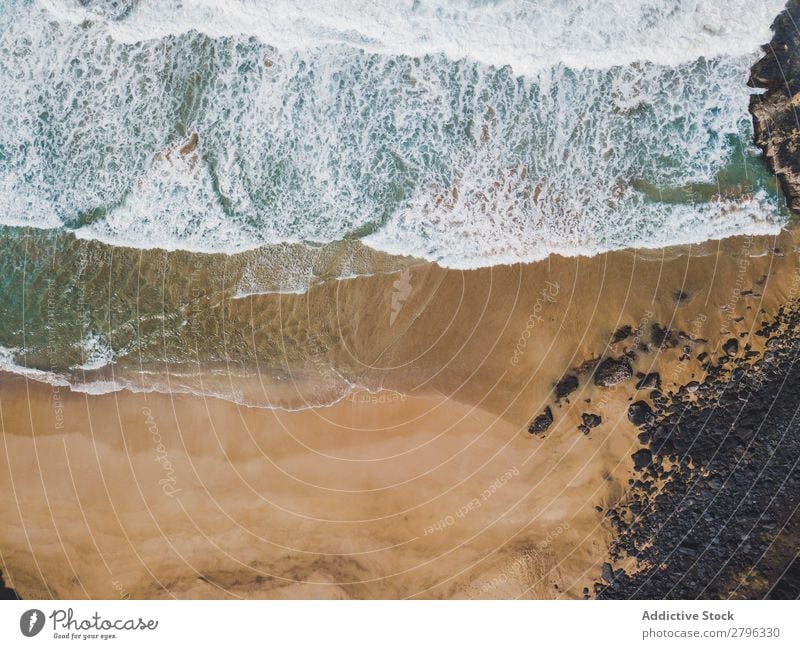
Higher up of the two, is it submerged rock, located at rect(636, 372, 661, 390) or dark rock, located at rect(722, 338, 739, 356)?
dark rock, located at rect(722, 338, 739, 356)

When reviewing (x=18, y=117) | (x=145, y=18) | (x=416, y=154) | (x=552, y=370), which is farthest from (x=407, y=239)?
(x=18, y=117)

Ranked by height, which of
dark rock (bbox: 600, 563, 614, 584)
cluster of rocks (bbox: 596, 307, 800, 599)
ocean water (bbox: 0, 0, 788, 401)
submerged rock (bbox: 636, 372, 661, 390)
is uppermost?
ocean water (bbox: 0, 0, 788, 401)

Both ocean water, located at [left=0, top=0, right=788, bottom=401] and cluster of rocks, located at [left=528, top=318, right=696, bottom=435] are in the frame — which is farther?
ocean water, located at [left=0, top=0, right=788, bottom=401]

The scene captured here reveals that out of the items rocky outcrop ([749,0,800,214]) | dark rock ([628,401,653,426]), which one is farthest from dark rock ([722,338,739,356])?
rocky outcrop ([749,0,800,214])

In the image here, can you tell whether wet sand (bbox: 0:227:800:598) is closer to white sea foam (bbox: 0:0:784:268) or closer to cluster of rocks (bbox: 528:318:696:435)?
cluster of rocks (bbox: 528:318:696:435)

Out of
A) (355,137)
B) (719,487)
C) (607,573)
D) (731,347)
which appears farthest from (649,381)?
(355,137)

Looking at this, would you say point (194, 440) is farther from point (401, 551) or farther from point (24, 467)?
point (401, 551)

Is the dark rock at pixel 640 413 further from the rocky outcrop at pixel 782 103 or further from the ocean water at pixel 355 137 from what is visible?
the rocky outcrop at pixel 782 103

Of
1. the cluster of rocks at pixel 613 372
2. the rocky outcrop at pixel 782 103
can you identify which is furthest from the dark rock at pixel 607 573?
the rocky outcrop at pixel 782 103

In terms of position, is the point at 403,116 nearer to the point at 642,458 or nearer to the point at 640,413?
the point at 640,413
